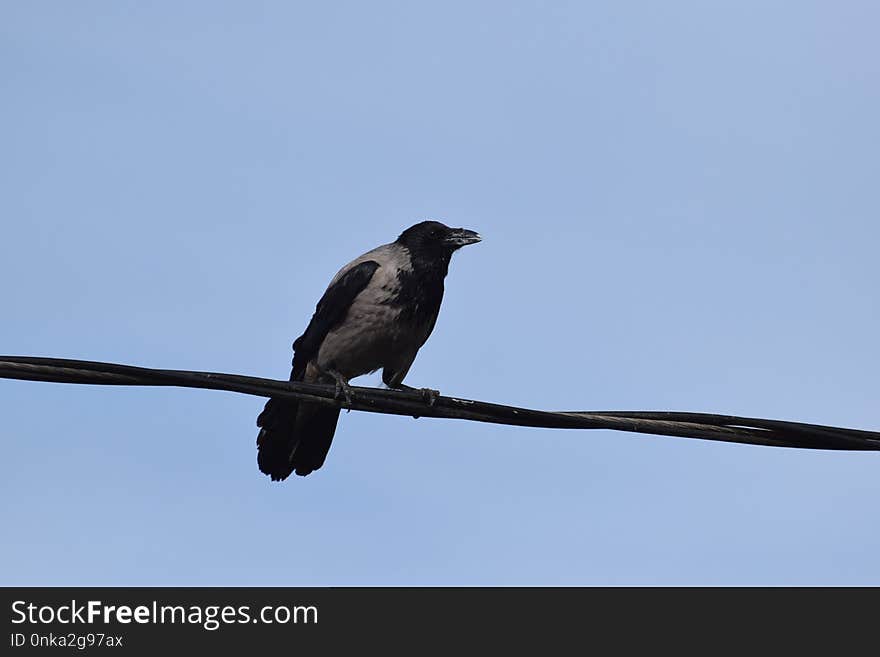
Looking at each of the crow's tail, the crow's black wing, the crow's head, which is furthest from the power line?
the crow's head

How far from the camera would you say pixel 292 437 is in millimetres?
9672

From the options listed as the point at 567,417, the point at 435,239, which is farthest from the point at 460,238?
the point at 567,417

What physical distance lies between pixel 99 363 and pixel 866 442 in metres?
3.54

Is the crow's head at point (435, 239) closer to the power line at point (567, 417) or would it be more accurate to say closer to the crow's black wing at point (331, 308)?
the crow's black wing at point (331, 308)

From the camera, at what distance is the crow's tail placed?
958cm

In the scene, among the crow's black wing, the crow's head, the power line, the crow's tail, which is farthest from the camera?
the crow's head

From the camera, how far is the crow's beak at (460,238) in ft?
33.6

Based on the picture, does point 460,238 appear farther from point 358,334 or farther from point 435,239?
point 358,334

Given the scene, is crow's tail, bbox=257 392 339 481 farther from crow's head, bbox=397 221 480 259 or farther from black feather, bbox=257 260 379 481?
crow's head, bbox=397 221 480 259

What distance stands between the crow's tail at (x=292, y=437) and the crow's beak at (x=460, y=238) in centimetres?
170

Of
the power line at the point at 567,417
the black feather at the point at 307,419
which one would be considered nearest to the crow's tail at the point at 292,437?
the black feather at the point at 307,419

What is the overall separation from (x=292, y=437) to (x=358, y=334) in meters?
0.96
